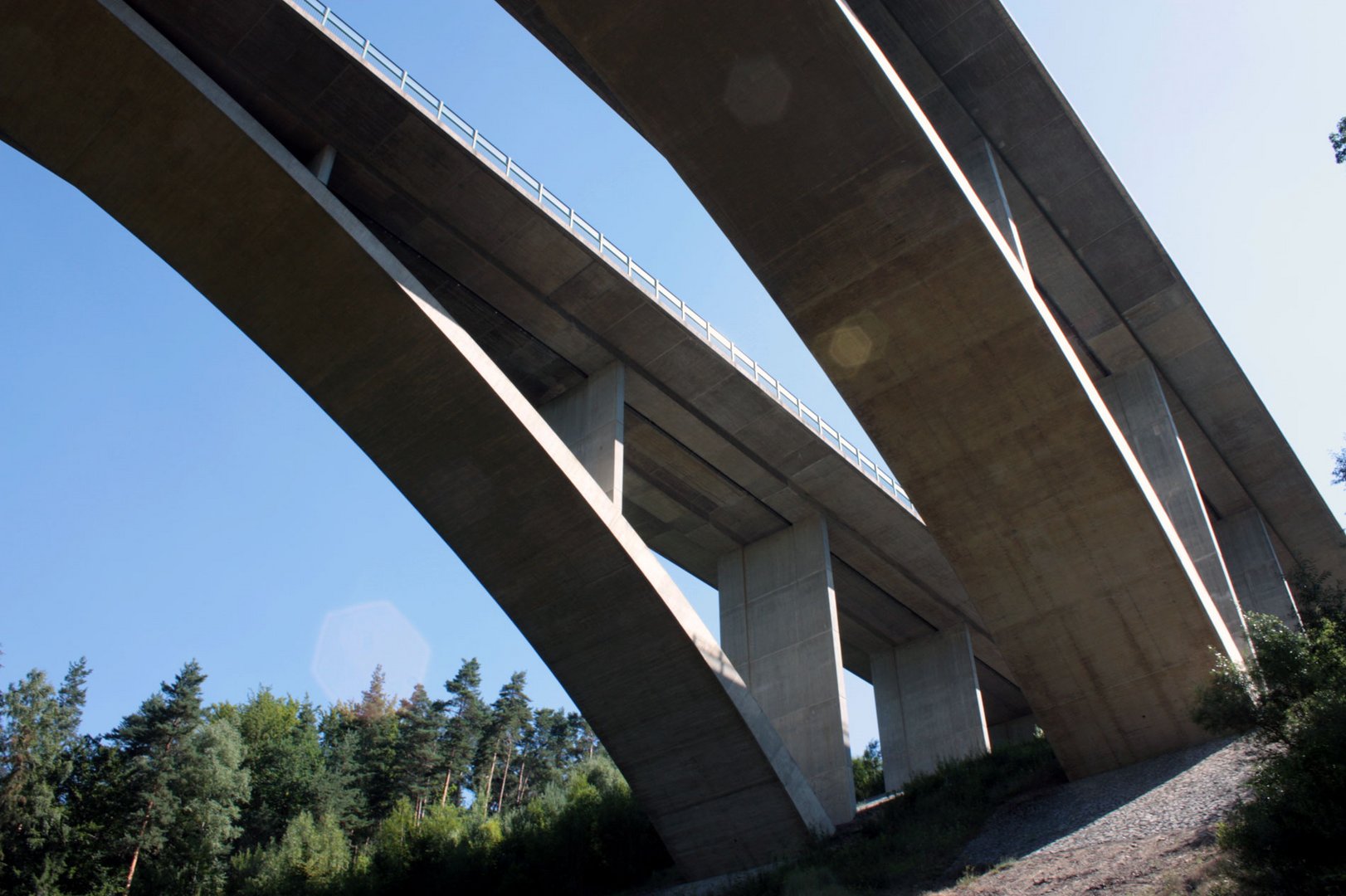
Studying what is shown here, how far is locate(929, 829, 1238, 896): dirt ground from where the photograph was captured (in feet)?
32.5

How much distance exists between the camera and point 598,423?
18.5 m

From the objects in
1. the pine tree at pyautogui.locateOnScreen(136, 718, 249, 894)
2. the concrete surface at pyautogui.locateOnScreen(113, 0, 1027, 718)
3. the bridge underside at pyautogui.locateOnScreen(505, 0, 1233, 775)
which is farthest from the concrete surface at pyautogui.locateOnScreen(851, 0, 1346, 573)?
the pine tree at pyautogui.locateOnScreen(136, 718, 249, 894)

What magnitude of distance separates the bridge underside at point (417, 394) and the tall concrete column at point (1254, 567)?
13973 mm

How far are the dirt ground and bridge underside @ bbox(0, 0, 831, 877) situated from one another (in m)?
5.55

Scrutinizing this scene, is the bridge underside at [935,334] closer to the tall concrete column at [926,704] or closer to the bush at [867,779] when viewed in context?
the tall concrete column at [926,704]

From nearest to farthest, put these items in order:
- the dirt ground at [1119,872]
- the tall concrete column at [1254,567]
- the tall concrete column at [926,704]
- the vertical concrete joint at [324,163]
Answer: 1. the dirt ground at [1119,872]
2. the vertical concrete joint at [324,163]
3. the tall concrete column at [1254,567]
4. the tall concrete column at [926,704]

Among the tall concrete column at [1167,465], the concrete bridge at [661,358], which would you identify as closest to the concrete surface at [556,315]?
the concrete bridge at [661,358]

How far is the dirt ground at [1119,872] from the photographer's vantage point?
9898mm

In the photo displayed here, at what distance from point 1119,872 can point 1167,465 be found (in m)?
11.0

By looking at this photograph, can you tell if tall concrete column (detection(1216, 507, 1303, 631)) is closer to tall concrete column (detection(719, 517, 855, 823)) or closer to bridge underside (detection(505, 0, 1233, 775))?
tall concrete column (detection(719, 517, 855, 823))

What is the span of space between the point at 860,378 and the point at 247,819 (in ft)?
108

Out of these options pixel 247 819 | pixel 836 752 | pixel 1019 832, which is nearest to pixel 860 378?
pixel 1019 832

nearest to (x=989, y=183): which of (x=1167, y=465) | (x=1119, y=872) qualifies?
(x=1167, y=465)

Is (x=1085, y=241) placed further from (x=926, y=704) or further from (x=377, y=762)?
(x=377, y=762)
